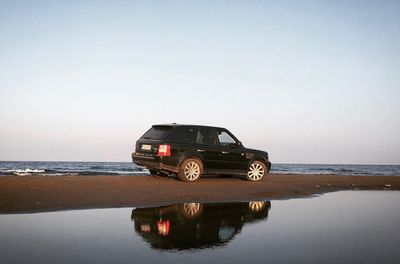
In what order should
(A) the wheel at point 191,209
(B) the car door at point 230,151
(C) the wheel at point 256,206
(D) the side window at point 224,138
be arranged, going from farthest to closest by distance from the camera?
(D) the side window at point 224,138 < (B) the car door at point 230,151 < (C) the wheel at point 256,206 < (A) the wheel at point 191,209

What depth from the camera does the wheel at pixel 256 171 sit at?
14.4 m

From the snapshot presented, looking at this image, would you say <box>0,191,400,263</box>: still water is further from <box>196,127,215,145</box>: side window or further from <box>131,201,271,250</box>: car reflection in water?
<box>196,127,215,145</box>: side window

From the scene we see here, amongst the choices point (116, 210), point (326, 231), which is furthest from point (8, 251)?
point (326, 231)

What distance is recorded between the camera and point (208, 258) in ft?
13.1

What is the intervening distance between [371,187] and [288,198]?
579 cm

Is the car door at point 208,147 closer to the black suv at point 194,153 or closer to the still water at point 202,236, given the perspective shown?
the black suv at point 194,153

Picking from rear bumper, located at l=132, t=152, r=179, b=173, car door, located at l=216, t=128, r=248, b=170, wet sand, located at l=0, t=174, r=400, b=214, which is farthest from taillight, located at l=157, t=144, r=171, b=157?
car door, located at l=216, t=128, r=248, b=170

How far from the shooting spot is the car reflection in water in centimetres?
475

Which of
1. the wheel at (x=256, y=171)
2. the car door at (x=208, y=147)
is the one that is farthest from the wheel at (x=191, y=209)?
the wheel at (x=256, y=171)

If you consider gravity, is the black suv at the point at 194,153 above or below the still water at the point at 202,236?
above

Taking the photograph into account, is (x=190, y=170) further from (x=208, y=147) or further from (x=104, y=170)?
(x=104, y=170)

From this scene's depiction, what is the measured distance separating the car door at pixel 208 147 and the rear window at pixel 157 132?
3.50 ft

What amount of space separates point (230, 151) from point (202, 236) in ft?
28.8

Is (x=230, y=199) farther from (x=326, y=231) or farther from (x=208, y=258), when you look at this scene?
(x=208, y=258)
